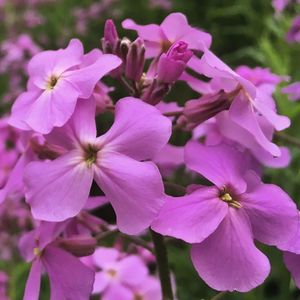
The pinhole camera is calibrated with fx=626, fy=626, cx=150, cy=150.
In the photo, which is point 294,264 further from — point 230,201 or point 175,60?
point 175,60

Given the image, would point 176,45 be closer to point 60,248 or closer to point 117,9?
point 60,248

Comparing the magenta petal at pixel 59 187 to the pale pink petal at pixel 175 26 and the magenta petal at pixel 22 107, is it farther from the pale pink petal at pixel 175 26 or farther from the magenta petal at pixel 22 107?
the pale pink petal at pixel 175 26

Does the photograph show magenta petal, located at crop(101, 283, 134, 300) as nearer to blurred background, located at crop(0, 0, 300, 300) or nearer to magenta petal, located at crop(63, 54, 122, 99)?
blurred background, located at crop(0, 0, 300, 300)

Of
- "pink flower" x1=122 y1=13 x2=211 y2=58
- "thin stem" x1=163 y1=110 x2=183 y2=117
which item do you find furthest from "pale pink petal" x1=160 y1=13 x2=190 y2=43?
"thin stem" x1=163 y1=110 x2=183 y2=117

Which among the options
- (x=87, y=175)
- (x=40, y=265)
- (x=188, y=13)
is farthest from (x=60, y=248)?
(x=188, y=13)

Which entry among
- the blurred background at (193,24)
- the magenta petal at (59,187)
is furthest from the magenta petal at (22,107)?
the blurred background at (193,24)

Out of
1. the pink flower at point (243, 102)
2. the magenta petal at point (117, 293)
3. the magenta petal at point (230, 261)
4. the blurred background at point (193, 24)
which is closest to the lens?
the magenta petal at point (230, 261)

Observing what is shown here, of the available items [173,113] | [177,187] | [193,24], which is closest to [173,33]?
[173,113]
